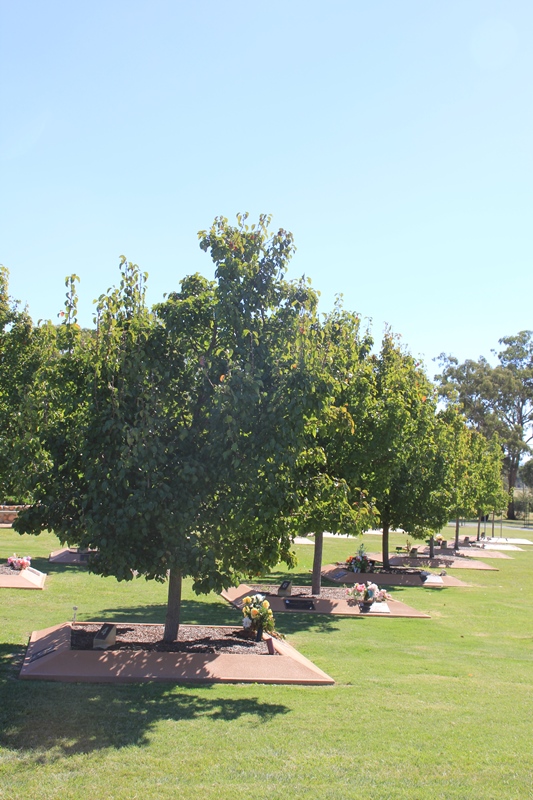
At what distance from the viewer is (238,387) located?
9531 mm

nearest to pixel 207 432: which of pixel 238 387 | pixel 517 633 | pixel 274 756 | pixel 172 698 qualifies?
pixel 238 387

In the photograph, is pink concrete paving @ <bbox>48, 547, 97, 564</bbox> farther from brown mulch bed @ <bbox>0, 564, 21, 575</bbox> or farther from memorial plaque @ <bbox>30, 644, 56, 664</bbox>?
memorial plaque @ <bbox>30, 644, 56, 664</bbox>

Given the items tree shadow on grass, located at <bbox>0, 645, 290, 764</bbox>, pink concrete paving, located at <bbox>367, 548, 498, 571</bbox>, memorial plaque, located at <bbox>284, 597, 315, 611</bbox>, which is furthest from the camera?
pink concrete paving, located at <bbox>367, 548, 498, 571</bbox>

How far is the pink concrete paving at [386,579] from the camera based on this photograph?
976 inches

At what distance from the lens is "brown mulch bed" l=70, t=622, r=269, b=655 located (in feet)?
36.5

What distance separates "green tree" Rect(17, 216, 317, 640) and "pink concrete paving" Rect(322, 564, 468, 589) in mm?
14352

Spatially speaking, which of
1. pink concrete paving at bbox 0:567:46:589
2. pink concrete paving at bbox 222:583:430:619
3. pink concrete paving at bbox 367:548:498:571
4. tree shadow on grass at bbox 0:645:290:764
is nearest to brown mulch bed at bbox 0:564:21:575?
pink concrete paving at bbox 0:567:46:589

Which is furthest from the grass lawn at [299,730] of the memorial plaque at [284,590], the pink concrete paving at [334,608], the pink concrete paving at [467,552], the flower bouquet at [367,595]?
the pink concrete paving at [467,552]

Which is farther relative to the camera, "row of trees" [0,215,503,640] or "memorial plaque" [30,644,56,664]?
"memorial plaque" [30,644,56,664]

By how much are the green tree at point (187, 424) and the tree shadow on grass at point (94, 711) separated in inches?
58.0

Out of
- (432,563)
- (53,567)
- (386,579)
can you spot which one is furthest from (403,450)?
(432,563)

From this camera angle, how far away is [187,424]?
10.8 m

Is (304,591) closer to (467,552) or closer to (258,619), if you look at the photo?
(258,619)

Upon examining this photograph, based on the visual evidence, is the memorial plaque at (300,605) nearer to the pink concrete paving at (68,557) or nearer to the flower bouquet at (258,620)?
the flower bouquet at (258,620)
